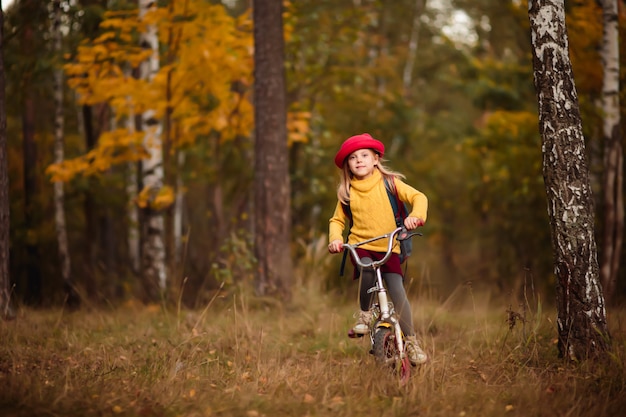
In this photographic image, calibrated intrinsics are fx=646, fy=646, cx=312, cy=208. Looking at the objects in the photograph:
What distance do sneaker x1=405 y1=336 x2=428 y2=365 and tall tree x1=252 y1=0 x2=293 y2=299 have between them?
4060mm

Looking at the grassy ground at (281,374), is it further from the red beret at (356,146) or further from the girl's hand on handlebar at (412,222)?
the red beret at (356,146)

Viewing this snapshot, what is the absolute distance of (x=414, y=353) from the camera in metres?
5.12

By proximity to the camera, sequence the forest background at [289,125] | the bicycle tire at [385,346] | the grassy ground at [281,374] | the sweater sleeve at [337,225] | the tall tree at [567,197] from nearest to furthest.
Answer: the grassy ground at [281,374]
the bicycle tire at [385,346]
the sweater sleeve at [337,225]
the tall tree at [567,197]
the forest background at [289,125]

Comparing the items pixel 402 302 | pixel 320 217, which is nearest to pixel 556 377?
pixel 402 302

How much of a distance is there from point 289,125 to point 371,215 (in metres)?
6.69

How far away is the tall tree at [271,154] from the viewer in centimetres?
897

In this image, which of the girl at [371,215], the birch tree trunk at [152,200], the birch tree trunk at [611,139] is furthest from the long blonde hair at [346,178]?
the birch tree trunk at [152,200]

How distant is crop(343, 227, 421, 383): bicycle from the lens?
195 inches

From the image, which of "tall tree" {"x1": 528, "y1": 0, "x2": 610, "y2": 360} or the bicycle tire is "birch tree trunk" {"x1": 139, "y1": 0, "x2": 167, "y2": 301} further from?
"tall tree" {"x1": 528, "y1": 0, "x2": 610, "y2": 360}

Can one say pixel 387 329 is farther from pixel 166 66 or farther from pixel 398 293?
pixel 166 66

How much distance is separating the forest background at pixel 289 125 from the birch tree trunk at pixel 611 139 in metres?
1.38

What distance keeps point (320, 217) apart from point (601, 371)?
15335mm

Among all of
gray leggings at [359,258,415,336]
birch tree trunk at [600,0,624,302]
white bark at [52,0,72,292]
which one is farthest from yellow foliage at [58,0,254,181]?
gray leggings at [359,258,415,336]

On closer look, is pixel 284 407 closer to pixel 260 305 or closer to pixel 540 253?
pixel 260 305
